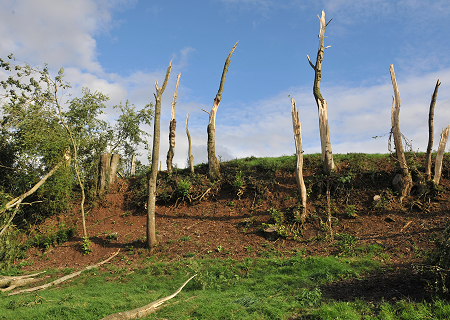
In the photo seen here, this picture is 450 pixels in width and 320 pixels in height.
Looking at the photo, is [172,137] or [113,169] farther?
[113,169]

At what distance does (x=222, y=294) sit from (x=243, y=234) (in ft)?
15.4

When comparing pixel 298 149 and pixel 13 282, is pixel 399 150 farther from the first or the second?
pixel 13 282

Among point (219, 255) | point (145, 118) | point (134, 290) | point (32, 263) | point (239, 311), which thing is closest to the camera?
point (239, 311)

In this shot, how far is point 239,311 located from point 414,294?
11.6ft

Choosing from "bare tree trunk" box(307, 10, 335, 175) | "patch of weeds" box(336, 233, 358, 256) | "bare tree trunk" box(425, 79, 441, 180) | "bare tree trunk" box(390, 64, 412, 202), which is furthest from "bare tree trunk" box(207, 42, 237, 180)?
"bare tree trunk" box(425, 79, 441, 180)

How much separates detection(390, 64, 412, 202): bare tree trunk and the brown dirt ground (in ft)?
2.30

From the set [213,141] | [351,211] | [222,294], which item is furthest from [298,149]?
[222,294]

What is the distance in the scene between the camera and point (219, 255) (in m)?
10.2

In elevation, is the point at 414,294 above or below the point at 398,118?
below

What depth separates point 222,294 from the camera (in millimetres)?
6965

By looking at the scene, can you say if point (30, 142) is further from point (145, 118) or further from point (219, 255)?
point (219, 255)

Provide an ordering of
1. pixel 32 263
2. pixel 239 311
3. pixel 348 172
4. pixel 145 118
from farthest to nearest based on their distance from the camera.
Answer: pixel 145 118
pixel 348 172
pixel 32 263
pixel 239 311

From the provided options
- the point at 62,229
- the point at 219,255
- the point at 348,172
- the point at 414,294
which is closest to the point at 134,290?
the point at 219,255

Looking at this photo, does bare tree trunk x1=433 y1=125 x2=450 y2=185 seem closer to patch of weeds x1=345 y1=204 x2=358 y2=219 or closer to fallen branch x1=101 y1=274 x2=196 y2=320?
patch of weeds x1=345 y1=204 x2=358 y2=219
